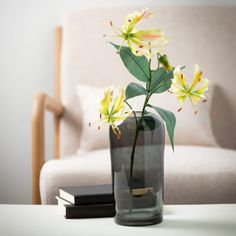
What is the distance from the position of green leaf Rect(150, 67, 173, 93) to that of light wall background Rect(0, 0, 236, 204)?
141cm

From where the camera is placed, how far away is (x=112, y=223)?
108 cm

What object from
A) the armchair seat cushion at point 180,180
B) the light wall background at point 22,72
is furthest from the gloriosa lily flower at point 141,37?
the light wall background at point 22,72

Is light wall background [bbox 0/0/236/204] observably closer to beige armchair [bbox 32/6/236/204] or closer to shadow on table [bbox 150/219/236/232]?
beige armchair [bbox 32/6/236/204]

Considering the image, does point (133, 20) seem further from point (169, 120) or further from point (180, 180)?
point (180, 180)

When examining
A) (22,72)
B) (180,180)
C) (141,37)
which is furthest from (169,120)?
(22,72)

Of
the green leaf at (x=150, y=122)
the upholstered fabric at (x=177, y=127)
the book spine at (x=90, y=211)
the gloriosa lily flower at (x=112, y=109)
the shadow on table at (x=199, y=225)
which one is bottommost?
the shadow on table at (x=199, y=225)

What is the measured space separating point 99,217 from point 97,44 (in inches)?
46.7

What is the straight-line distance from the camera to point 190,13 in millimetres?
2252

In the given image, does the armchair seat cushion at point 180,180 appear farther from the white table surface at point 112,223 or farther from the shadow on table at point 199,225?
the shadow on table at point 199,225

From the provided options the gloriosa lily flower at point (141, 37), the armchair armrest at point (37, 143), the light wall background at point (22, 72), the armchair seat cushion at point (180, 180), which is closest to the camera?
the gloriosa lily flower at point (141, 37)

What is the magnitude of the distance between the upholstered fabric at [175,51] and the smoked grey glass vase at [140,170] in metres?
1.11

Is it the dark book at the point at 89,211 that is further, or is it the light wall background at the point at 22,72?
the light wall background at the point at 22,72

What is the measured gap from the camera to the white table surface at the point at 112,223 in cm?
101

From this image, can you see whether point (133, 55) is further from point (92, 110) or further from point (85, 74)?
point (85, 74)
